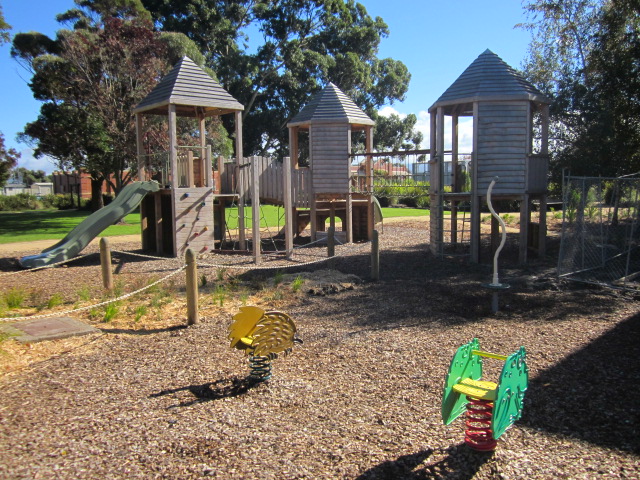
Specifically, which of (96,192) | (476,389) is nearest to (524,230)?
(476,389)

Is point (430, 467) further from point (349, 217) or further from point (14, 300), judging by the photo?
point (349, 217)

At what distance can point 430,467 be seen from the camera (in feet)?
13.0

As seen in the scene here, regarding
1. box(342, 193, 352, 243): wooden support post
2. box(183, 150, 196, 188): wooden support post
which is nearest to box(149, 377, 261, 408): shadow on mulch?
box(183, 150, 196, 188): wooden support post

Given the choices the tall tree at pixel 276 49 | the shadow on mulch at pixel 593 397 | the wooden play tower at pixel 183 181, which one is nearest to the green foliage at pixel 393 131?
the tall tree at pixel 276 49

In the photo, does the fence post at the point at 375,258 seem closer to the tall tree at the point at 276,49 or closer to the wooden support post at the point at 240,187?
the wooden support post at the point at 240,187

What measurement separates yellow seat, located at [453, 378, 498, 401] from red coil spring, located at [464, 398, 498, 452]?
0.05 m

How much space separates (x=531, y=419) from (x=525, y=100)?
10.7m

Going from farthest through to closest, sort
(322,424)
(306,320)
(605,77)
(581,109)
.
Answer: (581,109), (605,77), (306,320), (322,424)

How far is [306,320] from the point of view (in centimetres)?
834

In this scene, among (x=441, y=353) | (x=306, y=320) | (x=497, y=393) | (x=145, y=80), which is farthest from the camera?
(x=145, y=80)

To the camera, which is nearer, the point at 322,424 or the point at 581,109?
the point at 322,424

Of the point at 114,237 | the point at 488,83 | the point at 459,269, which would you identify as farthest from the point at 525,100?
the point at 114,237

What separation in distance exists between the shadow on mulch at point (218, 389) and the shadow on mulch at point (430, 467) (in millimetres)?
1965

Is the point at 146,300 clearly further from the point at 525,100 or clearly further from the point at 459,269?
the point at 525,100
